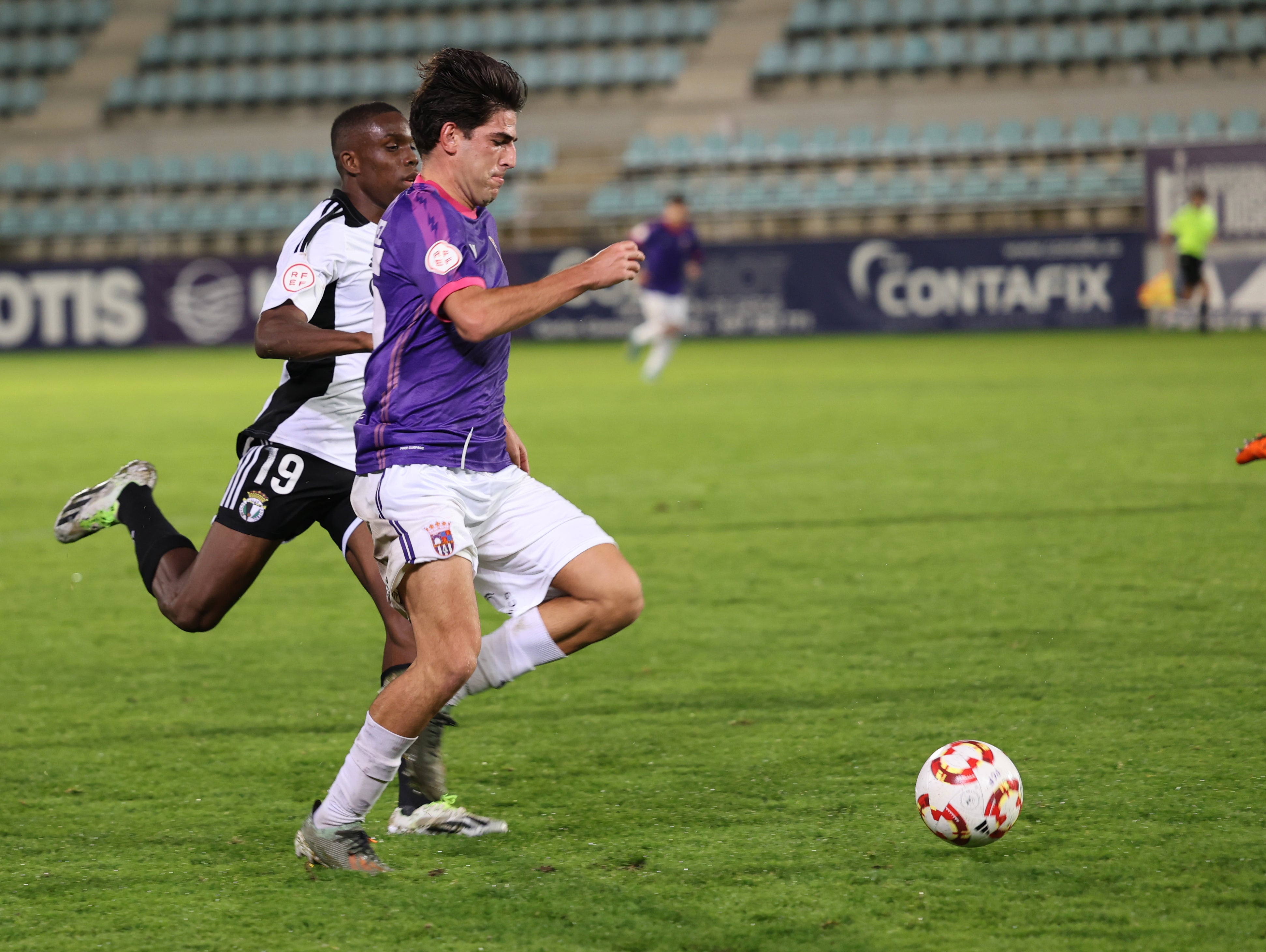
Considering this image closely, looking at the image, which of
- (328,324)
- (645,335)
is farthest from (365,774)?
(645,335)

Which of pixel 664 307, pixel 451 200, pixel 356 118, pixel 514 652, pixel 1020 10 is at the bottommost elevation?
pixel 514 652

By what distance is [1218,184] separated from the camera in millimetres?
24188

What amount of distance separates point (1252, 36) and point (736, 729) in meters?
26.1

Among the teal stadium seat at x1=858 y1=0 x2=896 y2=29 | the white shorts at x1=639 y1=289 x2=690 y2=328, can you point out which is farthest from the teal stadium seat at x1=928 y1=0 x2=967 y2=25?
the white shorts at x1=639 y1=289 x2=690 y2=328

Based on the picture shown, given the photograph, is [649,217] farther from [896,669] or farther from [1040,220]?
[896,669]

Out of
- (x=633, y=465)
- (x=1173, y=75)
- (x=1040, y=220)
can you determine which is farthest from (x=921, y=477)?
(x=1173, y=75)

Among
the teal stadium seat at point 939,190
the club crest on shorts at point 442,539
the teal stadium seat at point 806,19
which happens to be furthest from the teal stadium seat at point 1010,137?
the club crest on shorts at point 442,539

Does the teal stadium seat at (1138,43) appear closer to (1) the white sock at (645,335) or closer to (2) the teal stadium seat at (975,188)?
(2) the teal stadium seat at (975,188)

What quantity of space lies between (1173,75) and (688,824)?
26622 mm

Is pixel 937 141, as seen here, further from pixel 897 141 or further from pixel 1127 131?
pixel 1127 131

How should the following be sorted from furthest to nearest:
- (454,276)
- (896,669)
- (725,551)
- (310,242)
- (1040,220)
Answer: (1040,220), (725,551), (896,669), (310,242), (454,276)

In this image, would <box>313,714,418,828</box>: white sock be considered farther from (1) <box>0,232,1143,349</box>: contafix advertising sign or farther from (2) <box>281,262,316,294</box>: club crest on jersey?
(1) <box>0,232,1143,349</box>: contafix advertising sign

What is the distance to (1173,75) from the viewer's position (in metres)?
27.6

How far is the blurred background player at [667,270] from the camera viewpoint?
20.8 metres
